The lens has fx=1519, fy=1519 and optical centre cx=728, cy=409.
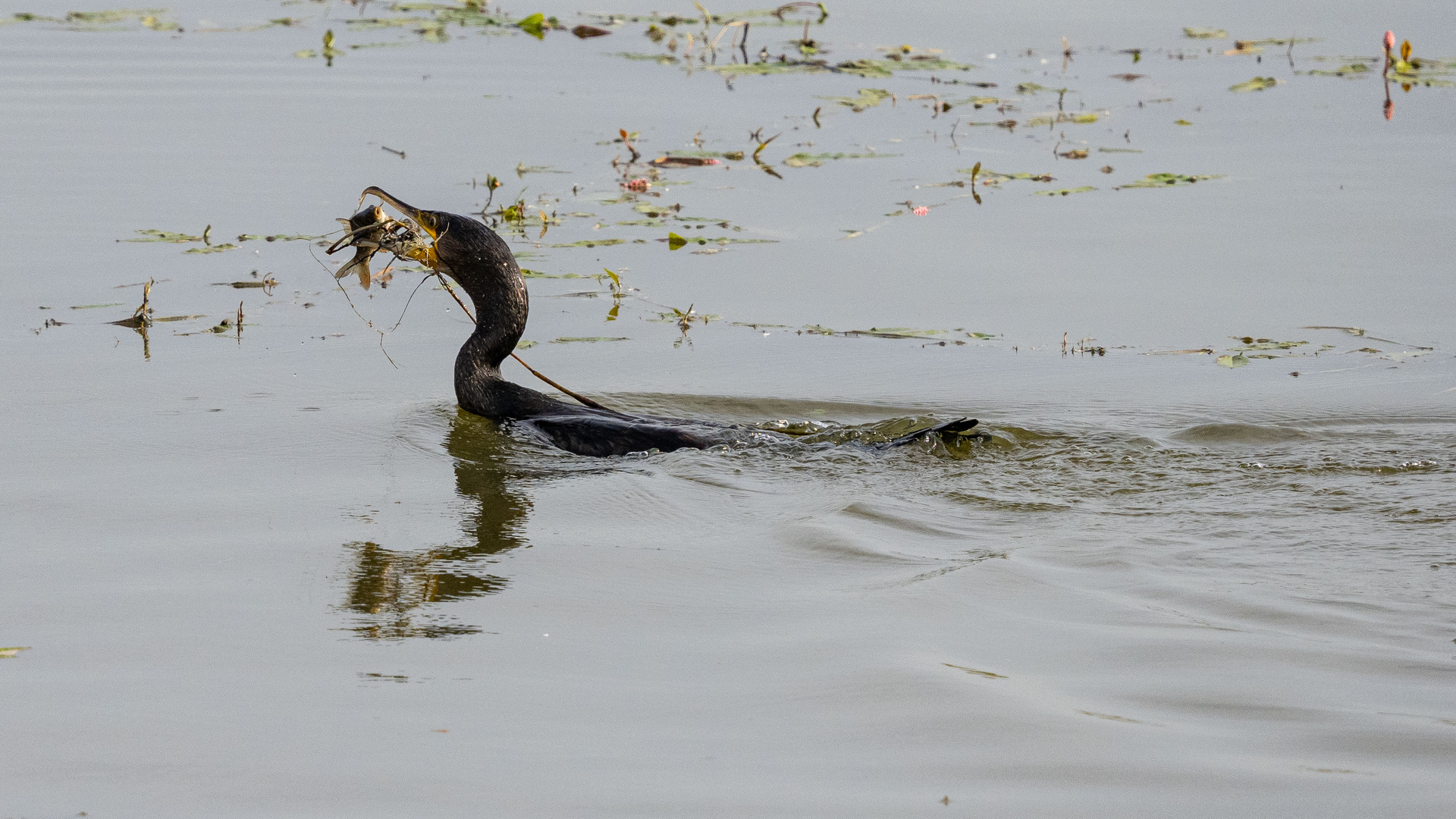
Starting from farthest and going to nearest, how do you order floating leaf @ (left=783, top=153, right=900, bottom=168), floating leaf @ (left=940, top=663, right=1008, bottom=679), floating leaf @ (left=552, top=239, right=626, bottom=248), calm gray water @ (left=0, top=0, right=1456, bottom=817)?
floating leaf @ (left=783, top=153, right=900, bottom=168), floating leaf @ (left=552, top=239, right=626, bottom=248), floating leaf @ (left=940, top=663, right=1008, bottom=679), calm gray water @ (left=0, top=0, right=1456, bottom=817)

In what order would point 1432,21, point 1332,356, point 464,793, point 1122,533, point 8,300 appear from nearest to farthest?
point 464,793 → point 1122,533 → point 1332,356 → point 8,300 → point 1432,21

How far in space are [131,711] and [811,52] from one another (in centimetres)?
1187

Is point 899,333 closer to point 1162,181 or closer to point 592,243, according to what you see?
point 592,243

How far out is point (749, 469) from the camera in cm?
590

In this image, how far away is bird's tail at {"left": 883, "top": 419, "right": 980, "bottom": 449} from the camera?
574cm

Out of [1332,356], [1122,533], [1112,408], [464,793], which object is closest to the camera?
[464,793]

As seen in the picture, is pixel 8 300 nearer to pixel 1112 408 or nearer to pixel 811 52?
pixel 1112 408

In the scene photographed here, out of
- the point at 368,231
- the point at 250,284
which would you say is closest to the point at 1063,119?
the point at 250,284

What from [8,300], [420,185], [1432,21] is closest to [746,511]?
[8,300]

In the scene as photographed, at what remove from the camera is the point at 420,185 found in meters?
9.76

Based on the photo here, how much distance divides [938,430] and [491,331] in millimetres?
2062

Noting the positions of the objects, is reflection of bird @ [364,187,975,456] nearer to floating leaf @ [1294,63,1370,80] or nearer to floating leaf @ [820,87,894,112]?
floating leaf @ [820,87,894,112]

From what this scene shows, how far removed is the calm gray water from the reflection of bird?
176 millimetres

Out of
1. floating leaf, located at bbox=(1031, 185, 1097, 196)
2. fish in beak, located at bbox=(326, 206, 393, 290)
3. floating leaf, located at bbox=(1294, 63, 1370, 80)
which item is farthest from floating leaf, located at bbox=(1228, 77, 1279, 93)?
fish in beak, located at bbox=(326, 206, 393, 290)
